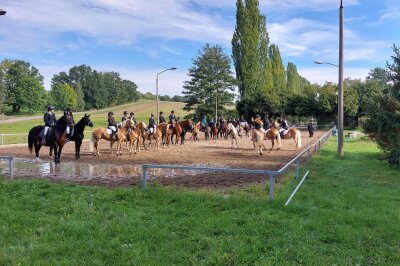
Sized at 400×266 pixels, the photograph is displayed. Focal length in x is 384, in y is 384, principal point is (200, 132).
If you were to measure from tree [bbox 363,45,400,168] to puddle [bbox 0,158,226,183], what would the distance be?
28.3 feet

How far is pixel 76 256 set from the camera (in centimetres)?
575

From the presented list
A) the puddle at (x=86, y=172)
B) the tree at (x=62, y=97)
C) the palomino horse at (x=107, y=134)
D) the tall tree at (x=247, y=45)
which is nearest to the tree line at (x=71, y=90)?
the tree at (x=62, y=97)

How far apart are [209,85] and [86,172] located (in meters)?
56.9

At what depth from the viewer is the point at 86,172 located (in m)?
13.0

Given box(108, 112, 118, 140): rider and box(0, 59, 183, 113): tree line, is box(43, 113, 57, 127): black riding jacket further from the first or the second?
box(0, 59, 183, 113): tree line

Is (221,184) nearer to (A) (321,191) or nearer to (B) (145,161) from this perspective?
(A) (321,191)

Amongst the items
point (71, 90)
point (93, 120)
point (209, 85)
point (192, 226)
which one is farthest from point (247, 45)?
point (71, 90)

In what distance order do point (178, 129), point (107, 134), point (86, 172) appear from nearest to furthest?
1. point (86, 172)
2. point (107, 134)
3. point (178, 129)

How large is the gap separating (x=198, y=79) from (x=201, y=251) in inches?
2557

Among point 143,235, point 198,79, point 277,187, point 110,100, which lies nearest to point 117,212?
point 143,235

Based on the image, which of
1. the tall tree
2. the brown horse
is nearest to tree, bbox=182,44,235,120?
the tall tree

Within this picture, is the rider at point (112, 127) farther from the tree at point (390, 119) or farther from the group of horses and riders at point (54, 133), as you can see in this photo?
the tree at point (390, 119)

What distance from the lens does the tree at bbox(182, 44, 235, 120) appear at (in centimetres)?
6869

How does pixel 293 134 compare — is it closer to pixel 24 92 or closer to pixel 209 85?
pixel 209 85
